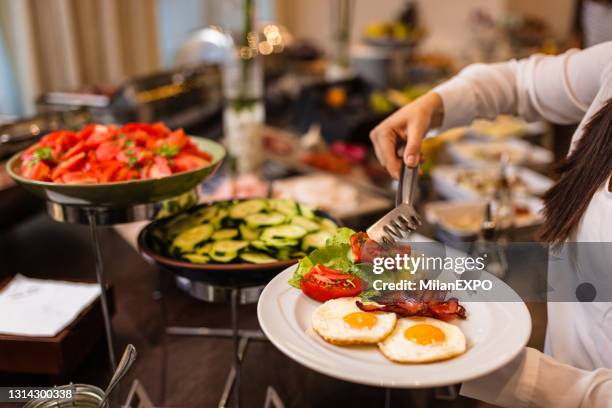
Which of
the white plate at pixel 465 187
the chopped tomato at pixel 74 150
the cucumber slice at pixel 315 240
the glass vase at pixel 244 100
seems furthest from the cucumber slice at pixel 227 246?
the white plate at pixel 465 187

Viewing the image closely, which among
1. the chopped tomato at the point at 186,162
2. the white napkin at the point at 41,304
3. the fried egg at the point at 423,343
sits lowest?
the white napkin at the point at 41,304

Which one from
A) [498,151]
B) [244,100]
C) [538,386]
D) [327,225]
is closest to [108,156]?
[327,225]

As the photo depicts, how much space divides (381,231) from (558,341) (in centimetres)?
41

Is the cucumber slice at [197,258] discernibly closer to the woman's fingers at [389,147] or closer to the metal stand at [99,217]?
the metal stand at [99,217]

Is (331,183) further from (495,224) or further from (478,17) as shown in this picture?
(478,17)

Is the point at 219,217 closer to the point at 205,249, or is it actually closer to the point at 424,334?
the point at 205,249

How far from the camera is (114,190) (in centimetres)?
103

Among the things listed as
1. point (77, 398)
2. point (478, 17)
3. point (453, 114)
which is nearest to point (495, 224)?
point (453, 114)

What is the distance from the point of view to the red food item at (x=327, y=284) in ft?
2.64

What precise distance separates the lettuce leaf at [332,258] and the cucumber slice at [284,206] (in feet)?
1.14

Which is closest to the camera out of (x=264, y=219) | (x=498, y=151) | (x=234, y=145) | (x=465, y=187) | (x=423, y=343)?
(x=423, y=343)

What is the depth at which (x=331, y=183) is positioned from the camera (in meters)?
2.19

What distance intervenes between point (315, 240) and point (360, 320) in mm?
371

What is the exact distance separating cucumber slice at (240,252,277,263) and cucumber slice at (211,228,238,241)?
0.08 m
